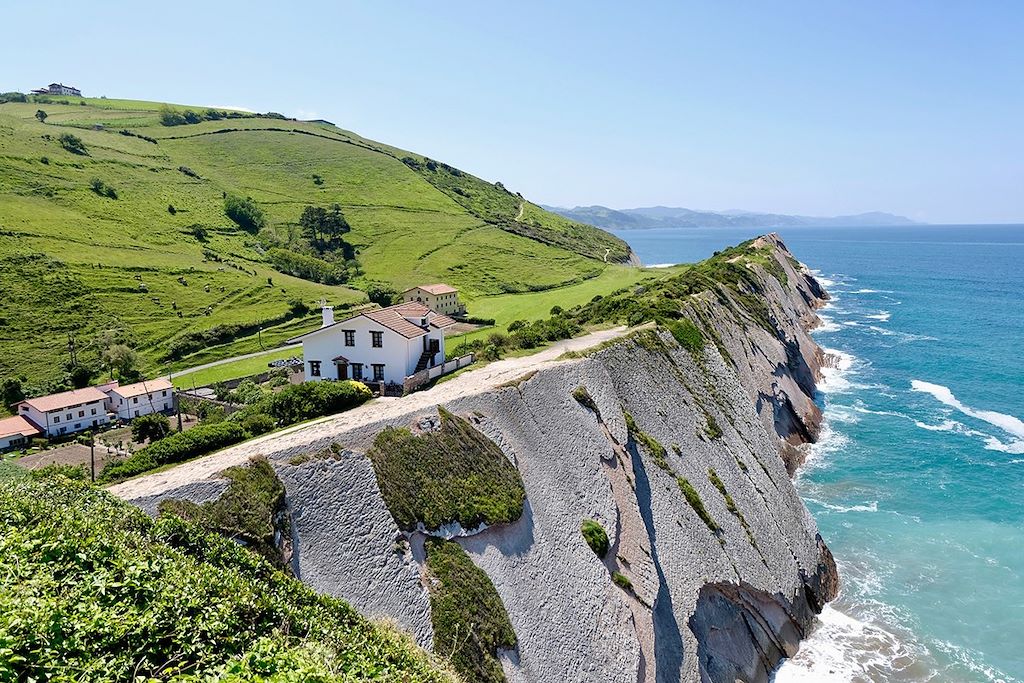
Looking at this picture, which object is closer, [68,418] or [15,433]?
[15,433]

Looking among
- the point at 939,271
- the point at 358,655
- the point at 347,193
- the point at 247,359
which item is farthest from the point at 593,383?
the point at 939,271

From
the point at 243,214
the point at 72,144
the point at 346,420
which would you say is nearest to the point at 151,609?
the point at 346,420

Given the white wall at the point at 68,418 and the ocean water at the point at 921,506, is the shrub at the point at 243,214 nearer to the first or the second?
the white wall at the point at 68,418

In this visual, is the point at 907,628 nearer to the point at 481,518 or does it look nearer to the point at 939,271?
the point at 481,518

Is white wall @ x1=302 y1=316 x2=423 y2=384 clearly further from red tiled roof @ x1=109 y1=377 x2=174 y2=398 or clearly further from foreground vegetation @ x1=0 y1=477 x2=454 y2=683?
red tiled roof @ x1=109 y1=377 x2=174 y2=398

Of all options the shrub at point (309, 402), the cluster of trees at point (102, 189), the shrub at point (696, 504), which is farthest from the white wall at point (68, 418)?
the cluster of trees at point (102, 189)

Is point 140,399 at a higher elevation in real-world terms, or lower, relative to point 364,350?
lower

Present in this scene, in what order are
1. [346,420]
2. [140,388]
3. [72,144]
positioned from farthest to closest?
[72,144]
[140,388]
[346,420]

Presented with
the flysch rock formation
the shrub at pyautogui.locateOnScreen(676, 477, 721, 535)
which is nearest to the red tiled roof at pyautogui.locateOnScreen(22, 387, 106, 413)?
the flysch rock formation

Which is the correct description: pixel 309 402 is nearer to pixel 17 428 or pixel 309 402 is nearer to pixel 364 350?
pixel 364 350
